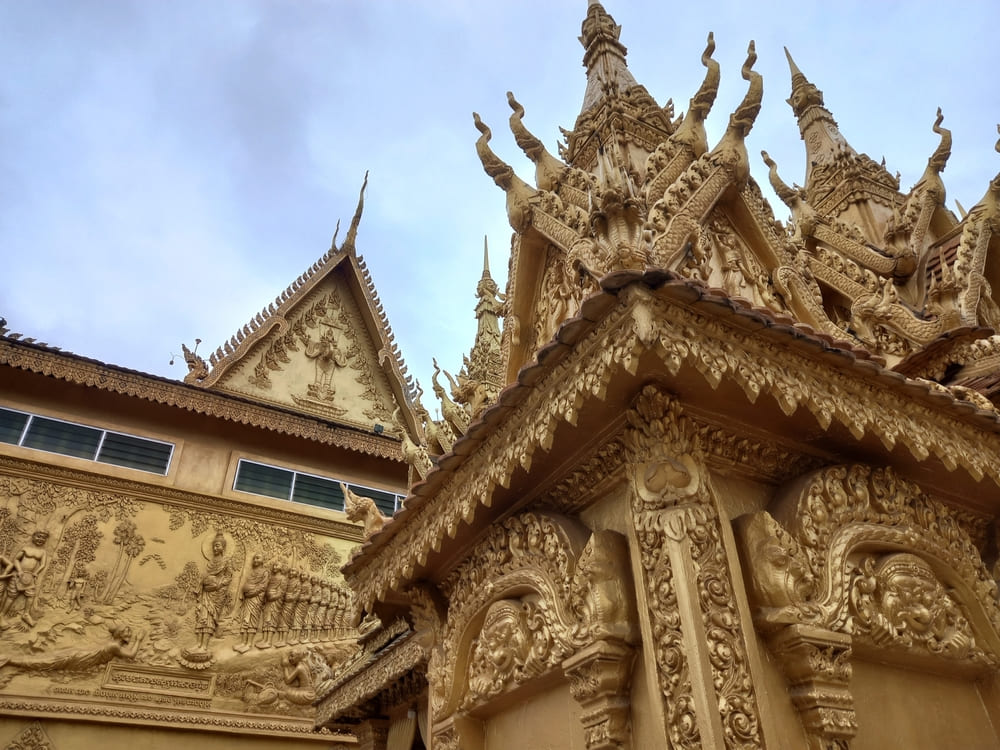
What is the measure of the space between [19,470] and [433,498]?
9263 mm

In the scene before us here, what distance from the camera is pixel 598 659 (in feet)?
10.6

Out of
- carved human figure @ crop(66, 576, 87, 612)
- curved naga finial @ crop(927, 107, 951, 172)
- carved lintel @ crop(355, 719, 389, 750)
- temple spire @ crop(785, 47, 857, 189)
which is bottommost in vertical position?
carved lintel @ crop(355, 719, 389, 750)

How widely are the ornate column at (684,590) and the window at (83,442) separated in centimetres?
1065

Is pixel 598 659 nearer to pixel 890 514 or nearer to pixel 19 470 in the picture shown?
pixel 890 514

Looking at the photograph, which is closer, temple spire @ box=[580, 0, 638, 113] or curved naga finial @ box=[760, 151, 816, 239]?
temple spire @ box=[580, 0, 638, 113]

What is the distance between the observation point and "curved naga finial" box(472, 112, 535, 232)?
709cm

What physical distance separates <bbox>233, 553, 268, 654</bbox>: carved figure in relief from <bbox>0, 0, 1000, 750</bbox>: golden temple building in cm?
5

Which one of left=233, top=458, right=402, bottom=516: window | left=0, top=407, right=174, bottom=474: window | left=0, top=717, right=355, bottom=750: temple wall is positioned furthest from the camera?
left=233, top=458, right=402, bottom=516: window

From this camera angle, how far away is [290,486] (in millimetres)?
12836

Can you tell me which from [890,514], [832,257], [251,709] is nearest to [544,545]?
[890,514]

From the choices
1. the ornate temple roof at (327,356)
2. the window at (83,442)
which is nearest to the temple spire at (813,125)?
the ornate temple roof at (327,356)

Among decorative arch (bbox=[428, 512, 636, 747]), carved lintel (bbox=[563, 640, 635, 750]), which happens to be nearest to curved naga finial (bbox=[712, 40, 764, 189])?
decorative arch (bbox=[428, 512, 636, 747])

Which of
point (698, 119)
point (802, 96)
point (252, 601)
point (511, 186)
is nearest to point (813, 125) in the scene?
point (802, 96)

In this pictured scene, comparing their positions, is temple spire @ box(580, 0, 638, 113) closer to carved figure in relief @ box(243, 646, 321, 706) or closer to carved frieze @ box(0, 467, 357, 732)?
carved frieze @ box(0, 467, 357, 732)
